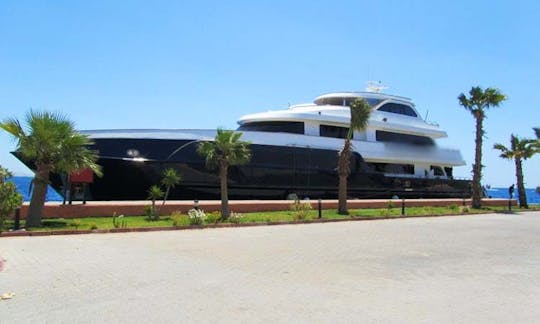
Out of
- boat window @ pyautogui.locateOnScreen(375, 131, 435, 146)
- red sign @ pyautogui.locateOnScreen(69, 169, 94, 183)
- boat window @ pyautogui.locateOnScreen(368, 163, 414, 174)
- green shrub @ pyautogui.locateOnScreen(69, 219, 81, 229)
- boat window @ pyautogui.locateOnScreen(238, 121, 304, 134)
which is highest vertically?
boat window @ pyautogui.locateOnScreen(375, 131, 435, 146)

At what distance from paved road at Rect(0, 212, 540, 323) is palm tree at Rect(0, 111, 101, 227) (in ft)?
8.67

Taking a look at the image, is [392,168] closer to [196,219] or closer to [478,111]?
[478,111]

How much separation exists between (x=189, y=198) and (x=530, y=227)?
13818 mm

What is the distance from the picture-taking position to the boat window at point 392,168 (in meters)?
32.9

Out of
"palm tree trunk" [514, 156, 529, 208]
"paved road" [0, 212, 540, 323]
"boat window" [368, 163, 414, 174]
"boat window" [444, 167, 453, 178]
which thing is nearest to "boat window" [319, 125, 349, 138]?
"boat window" [368, 163, 414, 174]

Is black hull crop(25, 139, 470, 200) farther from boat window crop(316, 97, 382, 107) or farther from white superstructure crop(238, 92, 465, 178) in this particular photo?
boat window crop(316, 97, 382, 107)

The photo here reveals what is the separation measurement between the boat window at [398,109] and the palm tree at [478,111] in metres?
6.55

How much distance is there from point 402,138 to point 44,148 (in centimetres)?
2526

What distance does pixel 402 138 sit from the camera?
34875mm

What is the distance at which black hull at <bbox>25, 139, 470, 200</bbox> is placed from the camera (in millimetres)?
22266

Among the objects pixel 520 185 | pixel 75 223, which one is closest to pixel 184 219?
pixel 75 223

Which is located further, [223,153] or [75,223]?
[223,153]

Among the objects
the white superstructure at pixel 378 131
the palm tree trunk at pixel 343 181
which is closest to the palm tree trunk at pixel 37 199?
the palm tree trunk at pixel 343 181

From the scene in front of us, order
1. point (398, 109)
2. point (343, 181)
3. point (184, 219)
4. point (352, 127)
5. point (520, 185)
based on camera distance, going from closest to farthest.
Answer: point (184, 219)
point (343, 181)
point (352, 127)
point (520, 185)
point (398, 109)
